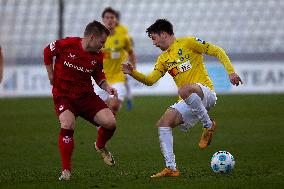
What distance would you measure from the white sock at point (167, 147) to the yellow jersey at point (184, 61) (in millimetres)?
717

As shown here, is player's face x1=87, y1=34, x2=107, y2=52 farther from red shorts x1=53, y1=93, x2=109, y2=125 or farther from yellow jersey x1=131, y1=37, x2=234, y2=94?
yellow jersey x1=131, y1=37, x2=234, y2=94

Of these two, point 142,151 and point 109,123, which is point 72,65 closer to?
point 109,123

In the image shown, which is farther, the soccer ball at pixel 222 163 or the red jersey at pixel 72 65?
the red jersey at pixel 72 65

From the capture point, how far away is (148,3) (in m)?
28.2

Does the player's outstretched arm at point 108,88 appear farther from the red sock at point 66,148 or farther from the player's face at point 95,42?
the red sock at point 66,148

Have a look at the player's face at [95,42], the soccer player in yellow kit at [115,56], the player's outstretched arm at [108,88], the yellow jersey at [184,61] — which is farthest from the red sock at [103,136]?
the soccer player in yellow kit at [115,56]

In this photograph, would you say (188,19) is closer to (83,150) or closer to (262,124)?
(262,124)

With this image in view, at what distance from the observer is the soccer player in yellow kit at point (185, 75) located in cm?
901

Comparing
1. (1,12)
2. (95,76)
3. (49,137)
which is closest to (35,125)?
(49,137)

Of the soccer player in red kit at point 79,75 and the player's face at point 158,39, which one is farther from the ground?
the player's face at point 158,39

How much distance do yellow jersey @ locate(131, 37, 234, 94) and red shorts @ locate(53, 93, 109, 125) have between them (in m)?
0.64

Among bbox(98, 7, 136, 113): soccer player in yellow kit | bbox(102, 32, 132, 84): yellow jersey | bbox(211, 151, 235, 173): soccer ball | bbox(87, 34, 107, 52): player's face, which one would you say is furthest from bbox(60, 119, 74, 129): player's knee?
bbox(102, 32, 132, 84): yellow jersey

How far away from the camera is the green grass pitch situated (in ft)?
27.1

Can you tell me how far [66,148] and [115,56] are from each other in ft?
22.9
